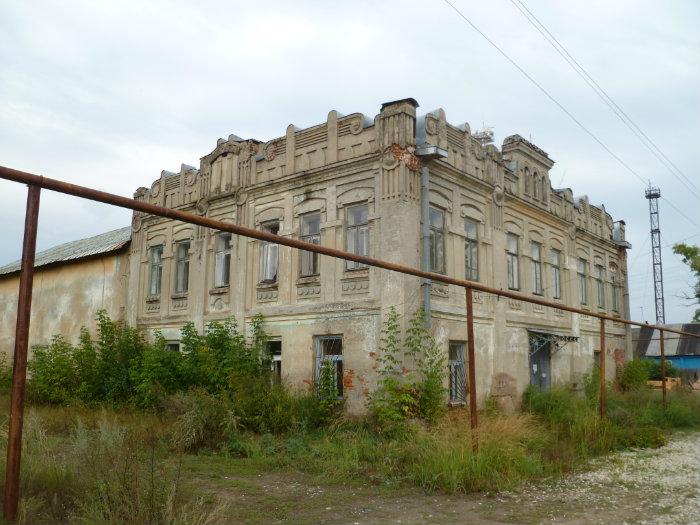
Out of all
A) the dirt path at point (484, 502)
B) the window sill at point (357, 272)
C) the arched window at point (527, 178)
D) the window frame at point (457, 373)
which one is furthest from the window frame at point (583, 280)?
the dirt path at point (484, 502)

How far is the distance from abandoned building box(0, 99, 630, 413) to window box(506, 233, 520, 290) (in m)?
0.06

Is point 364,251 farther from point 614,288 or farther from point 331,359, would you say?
point 614,288

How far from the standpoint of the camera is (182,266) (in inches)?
725

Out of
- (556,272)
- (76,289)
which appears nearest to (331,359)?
(556,272)

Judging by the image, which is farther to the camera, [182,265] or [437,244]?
[182,265]

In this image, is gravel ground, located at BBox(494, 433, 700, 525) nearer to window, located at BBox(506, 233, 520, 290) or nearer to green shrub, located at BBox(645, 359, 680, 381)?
window, located at BBox(506, 233, 520, 290)

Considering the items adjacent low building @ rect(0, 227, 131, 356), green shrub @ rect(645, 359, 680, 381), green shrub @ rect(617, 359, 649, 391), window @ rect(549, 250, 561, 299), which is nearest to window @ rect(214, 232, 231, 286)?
adjacent low building @ rect(0, 227, 131, 356)

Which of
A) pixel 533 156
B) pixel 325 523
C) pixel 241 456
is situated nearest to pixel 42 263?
pixel 241 456

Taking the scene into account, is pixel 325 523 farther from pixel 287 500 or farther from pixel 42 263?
pixel 42 263

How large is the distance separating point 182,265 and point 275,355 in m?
4.87

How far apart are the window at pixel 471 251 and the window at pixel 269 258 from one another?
185 inches

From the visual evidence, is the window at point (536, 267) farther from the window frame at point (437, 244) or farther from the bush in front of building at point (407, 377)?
the bush in front of building at point (407, 377)

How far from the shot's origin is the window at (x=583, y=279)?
2125 cm

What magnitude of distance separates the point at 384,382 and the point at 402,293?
6.27 feet
